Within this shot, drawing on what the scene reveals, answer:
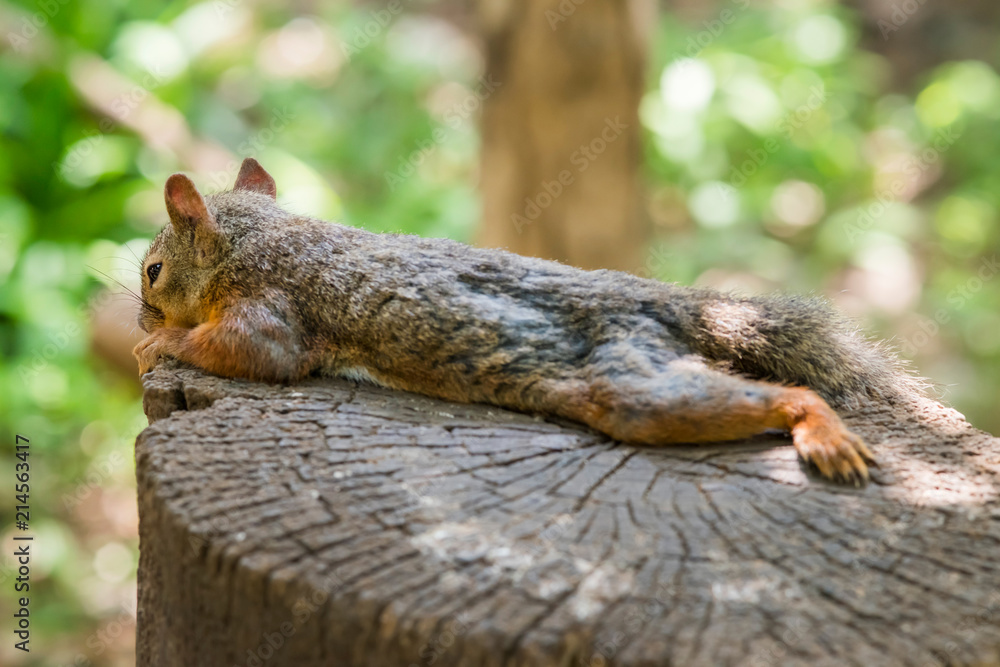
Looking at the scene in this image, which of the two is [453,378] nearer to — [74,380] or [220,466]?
[220,466]

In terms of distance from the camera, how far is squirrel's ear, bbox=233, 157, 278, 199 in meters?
4.63

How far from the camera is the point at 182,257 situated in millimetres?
3992

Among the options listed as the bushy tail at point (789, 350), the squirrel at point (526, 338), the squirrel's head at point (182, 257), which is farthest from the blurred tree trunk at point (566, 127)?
the bushy tail at point (789, 350)

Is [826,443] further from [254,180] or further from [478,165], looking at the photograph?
[478,165]

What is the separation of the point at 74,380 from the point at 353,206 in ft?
12.3

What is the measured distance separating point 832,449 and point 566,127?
4.78 m

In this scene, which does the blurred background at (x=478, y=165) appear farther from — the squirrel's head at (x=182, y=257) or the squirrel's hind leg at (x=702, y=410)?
the squirrel's hind leg at (x=702, y=410)

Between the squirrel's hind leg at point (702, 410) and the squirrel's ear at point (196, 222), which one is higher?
the squirrel's ear at point (196, 222)

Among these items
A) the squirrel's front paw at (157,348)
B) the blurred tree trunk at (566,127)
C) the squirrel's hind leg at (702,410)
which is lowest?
the squirrel's hind leg at (702,410)

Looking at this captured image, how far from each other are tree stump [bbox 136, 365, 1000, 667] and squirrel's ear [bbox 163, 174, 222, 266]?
122 cm

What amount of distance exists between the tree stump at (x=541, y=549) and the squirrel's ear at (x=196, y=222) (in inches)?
47.9

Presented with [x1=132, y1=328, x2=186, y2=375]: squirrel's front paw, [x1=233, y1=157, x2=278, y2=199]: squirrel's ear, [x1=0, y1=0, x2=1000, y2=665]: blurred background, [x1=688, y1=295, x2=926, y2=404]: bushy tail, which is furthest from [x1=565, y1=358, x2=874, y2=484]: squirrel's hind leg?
[x1=0, y1=0, x2=1000, y2=665]: blurred background

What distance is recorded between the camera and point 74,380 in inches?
300

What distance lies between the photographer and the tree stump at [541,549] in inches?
77.7
